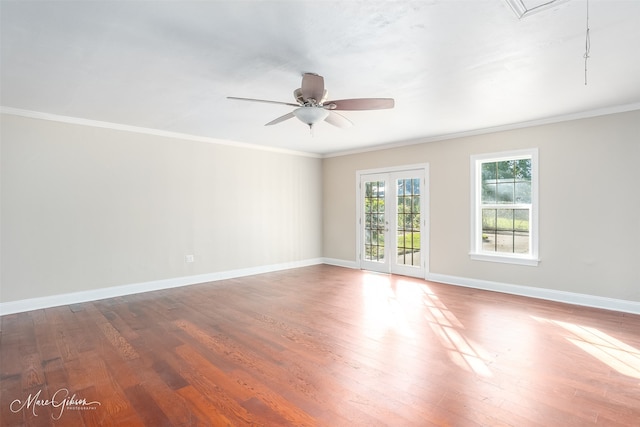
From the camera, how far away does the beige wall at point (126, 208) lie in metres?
4.31

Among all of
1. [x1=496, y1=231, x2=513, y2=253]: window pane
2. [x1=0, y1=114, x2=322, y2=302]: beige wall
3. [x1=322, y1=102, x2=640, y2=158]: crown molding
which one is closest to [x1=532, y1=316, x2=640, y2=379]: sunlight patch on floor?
[x1=496, y1=231, x2=513, y2=253]: window pane

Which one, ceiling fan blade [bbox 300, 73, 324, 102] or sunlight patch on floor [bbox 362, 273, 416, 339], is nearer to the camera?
ceiling fan blade [bbox 300, 73, 324, 102]

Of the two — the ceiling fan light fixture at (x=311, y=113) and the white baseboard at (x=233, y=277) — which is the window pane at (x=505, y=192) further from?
the ceiling fan light fixture at (x=311, y=113)

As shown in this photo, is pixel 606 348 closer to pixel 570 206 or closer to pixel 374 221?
pixel 570 206

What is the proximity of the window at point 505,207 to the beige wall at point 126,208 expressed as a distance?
379 centimetres

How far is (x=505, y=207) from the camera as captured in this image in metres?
5.22

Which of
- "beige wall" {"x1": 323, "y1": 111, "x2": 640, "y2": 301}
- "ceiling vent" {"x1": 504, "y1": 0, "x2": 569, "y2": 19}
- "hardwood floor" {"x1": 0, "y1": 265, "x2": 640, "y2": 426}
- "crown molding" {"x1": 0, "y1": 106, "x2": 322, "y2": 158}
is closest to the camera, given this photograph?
"ceiling vent" {"x1": 504, "y1": 0, "x2": 569, "y2": 19}

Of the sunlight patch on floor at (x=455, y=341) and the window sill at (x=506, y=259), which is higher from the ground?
the window sill at (x=506, y=259)

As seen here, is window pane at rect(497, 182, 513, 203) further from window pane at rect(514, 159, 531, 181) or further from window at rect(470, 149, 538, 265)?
window pane at rect(514, 159, 531, 181)

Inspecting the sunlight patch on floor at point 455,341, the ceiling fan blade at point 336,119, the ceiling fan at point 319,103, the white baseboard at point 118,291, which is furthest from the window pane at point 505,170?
the white baseboard at point 118,291

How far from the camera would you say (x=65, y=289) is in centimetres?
461

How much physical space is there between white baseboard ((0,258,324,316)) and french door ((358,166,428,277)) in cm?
205

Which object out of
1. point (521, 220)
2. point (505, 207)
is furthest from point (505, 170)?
point (521, 220)

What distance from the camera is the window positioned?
195 inches
